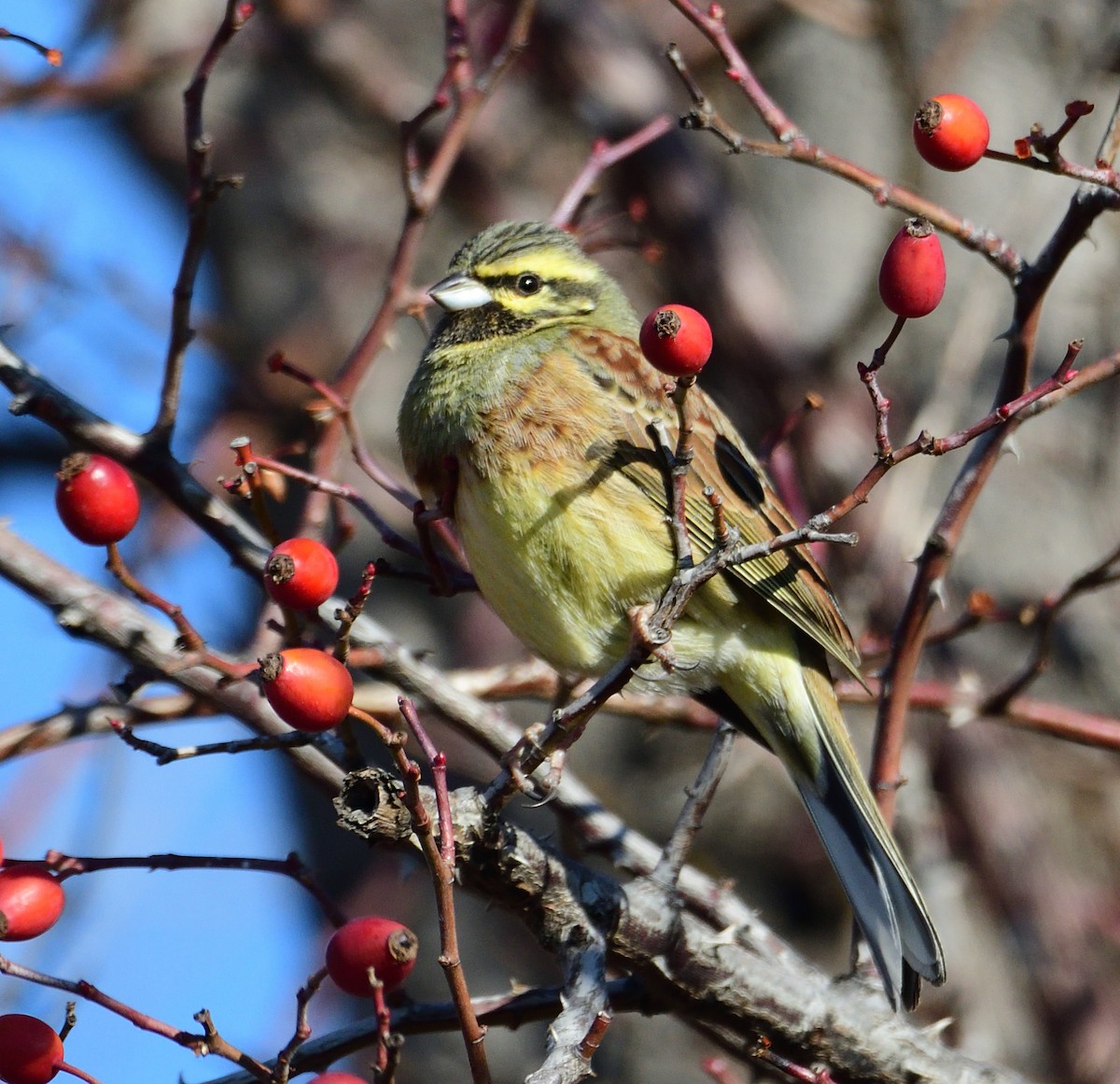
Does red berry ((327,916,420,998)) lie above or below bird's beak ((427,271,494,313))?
below

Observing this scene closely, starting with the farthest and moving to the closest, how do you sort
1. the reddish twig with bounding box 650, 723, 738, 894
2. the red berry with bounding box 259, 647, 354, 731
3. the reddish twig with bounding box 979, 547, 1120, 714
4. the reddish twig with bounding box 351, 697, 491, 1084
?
the reddish twig with bounding box 979, 547, 1120, 714 < the reddish twig with bounding box 650, 723, 738, 894 < the red berry with bounding box 259, 647, 354, 731 < the reddish twig with bounding box 351, 697, 491, 1084

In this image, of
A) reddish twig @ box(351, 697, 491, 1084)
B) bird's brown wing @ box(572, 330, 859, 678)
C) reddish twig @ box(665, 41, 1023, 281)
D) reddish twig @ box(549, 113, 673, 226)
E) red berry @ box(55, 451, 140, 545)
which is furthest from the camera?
reddish twig @ box(549, 113, 673, 226)

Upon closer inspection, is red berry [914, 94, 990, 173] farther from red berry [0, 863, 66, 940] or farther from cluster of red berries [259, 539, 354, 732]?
red berry [0, 863, 66, 940]

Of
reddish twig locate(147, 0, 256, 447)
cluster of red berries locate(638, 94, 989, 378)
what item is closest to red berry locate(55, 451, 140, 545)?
reddish twig locate(147, 0, 256, 447)

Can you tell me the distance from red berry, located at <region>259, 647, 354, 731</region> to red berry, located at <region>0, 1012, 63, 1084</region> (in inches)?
20.9

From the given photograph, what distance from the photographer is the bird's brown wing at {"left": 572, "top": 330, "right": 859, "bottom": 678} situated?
9.33 feet

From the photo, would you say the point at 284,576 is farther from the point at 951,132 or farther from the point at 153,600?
the point at 951,132

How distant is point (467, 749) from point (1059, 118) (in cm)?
322

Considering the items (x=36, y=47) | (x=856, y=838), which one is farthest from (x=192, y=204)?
(x=856, y=838)

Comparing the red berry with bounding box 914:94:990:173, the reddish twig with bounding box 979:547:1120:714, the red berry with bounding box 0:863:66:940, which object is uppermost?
the red berry with bounding box 914:94:990:173

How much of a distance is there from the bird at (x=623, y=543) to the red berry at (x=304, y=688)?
1042 millimetres

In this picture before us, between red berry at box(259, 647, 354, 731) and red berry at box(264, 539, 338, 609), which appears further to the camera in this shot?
red berry at box(264, 539, 338, 609)

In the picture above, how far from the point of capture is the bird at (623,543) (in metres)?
2.72

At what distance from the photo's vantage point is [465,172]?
209 inches
